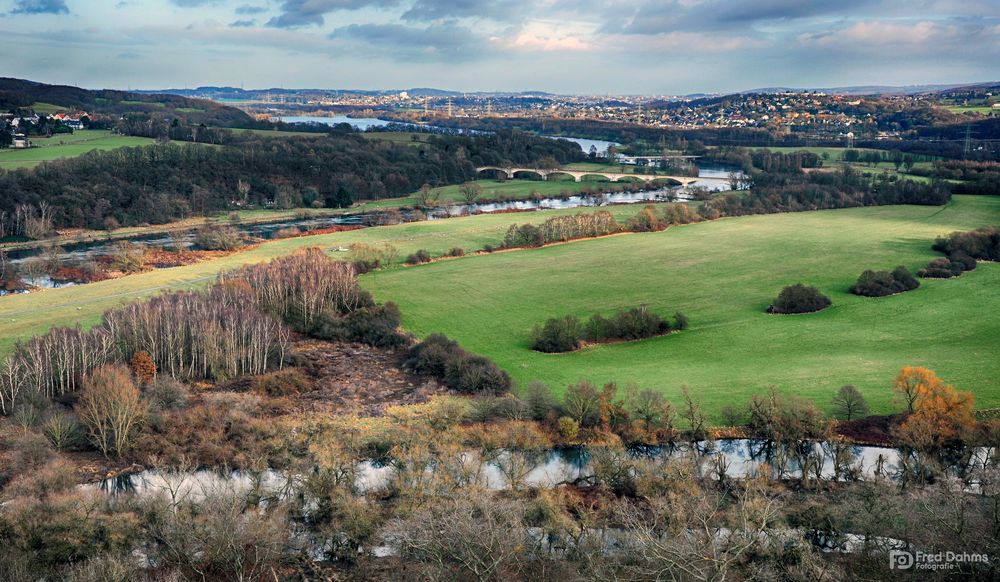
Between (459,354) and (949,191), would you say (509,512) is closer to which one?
(459,354)

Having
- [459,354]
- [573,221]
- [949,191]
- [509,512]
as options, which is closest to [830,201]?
[949,191]

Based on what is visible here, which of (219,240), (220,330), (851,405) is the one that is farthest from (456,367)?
(219,240)

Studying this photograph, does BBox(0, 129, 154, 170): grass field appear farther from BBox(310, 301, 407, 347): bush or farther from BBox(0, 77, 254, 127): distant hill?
BBox(310, 301, 407, 347): bush

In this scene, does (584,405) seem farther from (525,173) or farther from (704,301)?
(525,173)

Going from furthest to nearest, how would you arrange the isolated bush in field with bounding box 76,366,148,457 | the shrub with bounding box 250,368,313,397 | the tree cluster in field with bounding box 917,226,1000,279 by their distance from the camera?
the tree cluster in field with bounding box 917,226,1000,279 → the shrub with bounding box 250,368,313,397 → the isolated bush in field with bounding box 76,366,148,457

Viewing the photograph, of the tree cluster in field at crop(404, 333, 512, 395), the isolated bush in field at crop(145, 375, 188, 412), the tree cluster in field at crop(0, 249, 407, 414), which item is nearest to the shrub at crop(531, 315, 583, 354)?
the tree cluster in field at crop(404, 333, 512, 395)

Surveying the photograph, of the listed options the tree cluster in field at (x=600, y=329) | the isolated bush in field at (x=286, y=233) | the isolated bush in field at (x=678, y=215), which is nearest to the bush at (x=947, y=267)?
the tree cluster in field at (x=600, y=329)
